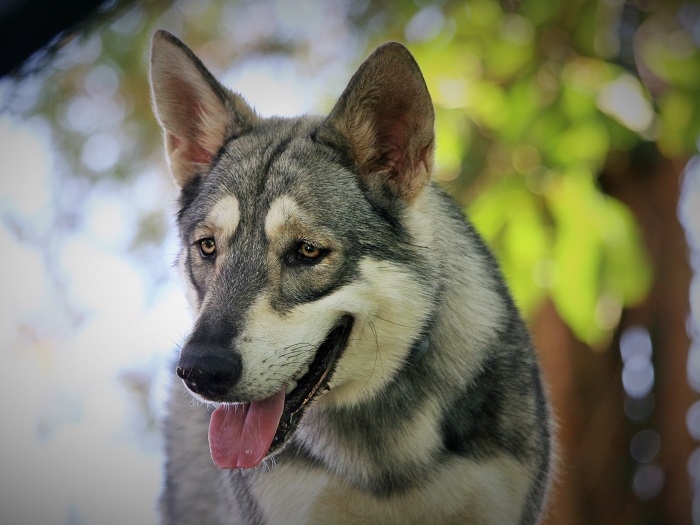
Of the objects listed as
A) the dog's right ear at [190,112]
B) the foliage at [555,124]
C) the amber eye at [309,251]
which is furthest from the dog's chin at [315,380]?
the foliage at [555,124]

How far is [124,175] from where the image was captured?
548cm

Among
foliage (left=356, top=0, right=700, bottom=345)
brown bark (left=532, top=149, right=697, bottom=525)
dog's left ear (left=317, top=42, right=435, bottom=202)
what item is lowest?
brown bark (left=532, top=149, right=697, bottom=525)

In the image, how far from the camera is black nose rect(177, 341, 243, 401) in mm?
2320

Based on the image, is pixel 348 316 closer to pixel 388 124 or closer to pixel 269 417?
pixel 269 417

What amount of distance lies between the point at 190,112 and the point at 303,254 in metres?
0.97

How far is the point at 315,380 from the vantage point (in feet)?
8.48

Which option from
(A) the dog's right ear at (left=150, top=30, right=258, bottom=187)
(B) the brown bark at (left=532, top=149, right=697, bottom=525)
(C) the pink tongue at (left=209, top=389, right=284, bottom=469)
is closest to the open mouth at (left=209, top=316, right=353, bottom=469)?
(C) the pink tongue at (left=209, top=389, right=284, bottom=469)

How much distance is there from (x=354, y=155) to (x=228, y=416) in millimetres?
1045

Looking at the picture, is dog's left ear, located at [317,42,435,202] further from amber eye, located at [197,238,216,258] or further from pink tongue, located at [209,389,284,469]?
pink tongue, located at [209,389,284,469]

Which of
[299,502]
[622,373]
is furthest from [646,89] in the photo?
[299,502]

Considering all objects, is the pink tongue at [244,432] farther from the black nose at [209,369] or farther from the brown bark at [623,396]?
the brown bark at [623,396]

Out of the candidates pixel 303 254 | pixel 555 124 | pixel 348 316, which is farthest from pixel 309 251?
pixel 555 124

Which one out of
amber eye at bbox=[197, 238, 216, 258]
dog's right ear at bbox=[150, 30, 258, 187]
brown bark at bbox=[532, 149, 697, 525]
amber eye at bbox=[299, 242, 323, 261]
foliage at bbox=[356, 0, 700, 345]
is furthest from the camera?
brown bark at bbox=[532, 149, 697, 525]

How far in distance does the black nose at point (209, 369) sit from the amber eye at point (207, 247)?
0.50 metres
